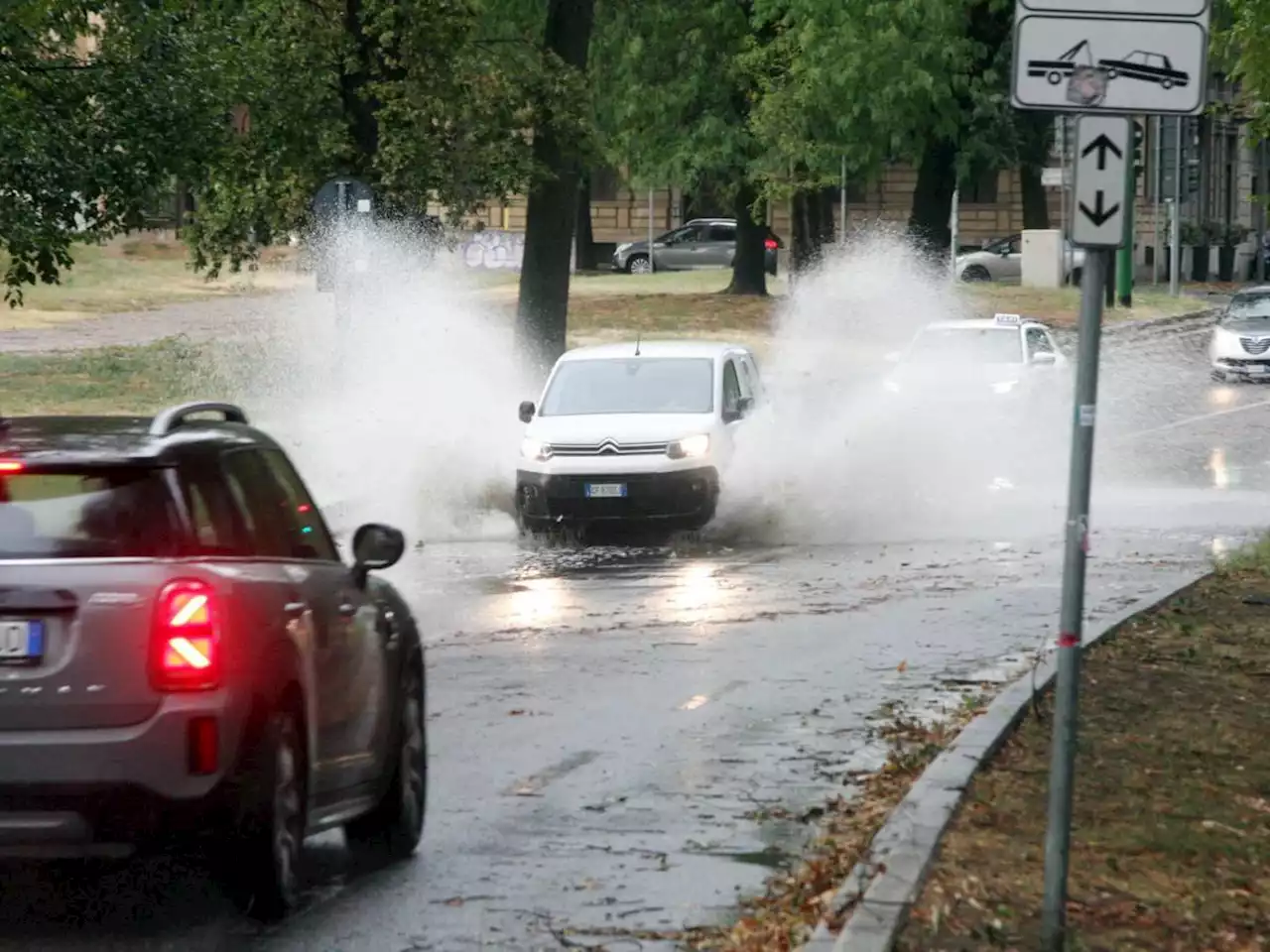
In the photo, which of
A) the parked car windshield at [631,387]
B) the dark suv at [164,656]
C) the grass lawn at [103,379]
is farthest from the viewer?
the grass lawn at [103,379]

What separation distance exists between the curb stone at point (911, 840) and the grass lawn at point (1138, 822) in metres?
0.07

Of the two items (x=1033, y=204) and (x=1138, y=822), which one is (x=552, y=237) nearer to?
(x=1138, y=822)

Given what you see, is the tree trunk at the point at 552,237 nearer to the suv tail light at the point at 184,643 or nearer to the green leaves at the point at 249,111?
the green leaves at the point at 249,111

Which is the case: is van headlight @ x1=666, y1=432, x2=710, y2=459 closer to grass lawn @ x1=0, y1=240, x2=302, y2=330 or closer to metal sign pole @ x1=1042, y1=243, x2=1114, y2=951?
metal sign pole @ x1=1042, y1=243, x2=1114, y2=951

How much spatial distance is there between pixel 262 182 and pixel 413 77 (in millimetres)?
1953

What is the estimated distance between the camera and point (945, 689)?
1357 cm

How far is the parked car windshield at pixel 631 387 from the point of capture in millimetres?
23297

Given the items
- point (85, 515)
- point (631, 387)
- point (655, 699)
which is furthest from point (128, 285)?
point (85, 515)

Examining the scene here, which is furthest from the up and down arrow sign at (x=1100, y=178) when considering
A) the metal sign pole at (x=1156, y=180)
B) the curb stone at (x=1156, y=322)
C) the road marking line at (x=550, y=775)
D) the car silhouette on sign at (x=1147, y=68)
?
the curb stone at (x=1156, y=322)

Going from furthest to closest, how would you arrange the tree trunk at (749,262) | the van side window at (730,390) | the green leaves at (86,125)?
the tree trunk at (749,262)
the van side window at (730,390)
the green leaves at (86,125)

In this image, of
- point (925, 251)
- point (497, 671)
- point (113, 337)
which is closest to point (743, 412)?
point (497, 671)

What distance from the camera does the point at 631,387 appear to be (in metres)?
23.7

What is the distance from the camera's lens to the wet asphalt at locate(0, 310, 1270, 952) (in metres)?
8.39

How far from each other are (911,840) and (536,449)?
13.9 metres
